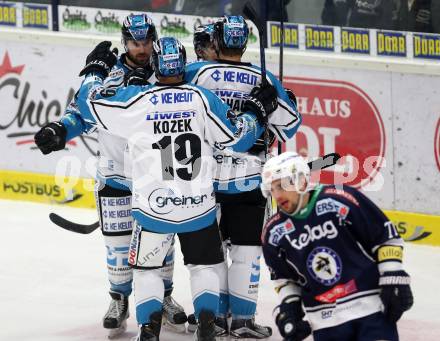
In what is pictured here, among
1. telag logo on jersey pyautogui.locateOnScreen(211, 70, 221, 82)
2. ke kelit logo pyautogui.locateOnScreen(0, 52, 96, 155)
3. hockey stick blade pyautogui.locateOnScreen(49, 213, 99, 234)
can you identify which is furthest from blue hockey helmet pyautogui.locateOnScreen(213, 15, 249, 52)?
ke kelit logo pyautogui.locateOnScreen(0, 52, 96, 155)

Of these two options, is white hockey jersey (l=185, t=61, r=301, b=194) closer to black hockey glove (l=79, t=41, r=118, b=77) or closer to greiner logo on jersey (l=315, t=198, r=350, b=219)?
black hockey glove (l=79, t=41, r=118, b=77)

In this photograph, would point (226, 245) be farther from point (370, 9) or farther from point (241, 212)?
point (370, 9)

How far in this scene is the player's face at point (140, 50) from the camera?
5676 millimetres

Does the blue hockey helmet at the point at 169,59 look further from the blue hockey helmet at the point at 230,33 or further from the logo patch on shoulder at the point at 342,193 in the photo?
the logo patch on shoulder at the point at 342,193

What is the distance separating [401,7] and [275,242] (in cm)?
361

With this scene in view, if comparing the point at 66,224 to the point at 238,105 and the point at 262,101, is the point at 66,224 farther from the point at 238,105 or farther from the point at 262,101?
the point at 262,101

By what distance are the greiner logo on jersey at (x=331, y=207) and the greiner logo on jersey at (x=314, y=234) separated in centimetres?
4

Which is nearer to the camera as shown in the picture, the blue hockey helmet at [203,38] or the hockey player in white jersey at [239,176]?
the hockey player in white jersey at [239,176]

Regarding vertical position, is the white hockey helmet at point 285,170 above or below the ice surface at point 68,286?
above

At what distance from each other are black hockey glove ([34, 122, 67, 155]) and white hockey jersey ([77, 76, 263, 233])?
0.33 meters

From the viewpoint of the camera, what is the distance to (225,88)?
5.53m

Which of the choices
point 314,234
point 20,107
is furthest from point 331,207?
point 20,107

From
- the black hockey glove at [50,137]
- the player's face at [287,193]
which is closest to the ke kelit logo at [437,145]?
the black hockey glove at [50,137]

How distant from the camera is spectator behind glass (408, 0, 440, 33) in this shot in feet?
24.2
